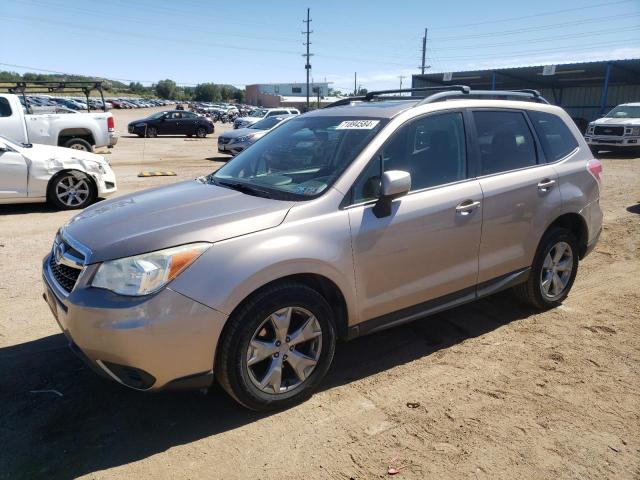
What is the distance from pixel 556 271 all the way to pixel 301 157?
2.47 metres

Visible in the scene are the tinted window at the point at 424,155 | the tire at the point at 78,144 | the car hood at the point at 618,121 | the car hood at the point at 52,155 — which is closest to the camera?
the tinted window at the point at 424,155

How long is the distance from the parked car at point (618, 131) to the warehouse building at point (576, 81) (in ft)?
39.9

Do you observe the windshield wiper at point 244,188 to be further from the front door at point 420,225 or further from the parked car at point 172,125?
the parked car at point 172,125

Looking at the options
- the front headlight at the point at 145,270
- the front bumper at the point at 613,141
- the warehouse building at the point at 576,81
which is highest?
the warehouse building at the point at 576,81

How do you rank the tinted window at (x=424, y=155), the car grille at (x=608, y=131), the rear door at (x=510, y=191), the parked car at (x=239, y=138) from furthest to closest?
the car grille at (x=608, y=131) < the parked car at (x=239, y=138) < the rear door at (x=510, y=191) < the tinted window at (x=424, y=155)

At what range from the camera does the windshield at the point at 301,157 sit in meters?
3.32

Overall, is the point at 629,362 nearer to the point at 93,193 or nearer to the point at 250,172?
the point at 250,172

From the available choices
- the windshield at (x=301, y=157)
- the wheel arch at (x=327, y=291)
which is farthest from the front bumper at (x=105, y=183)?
the wheel arch at (x=327, y=291)

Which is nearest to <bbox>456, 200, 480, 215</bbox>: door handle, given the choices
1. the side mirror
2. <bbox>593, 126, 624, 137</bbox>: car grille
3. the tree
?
the side mirror

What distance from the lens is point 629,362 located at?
361 centimetres

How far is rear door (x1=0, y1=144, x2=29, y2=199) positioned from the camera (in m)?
7.81

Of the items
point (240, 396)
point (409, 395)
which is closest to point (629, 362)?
point (409, 395)

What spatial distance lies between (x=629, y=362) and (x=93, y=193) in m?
8.10

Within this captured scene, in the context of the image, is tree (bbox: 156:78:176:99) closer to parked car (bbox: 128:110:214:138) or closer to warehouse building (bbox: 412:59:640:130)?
warehouse building (bbox: 412:59:640:130)
